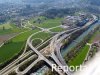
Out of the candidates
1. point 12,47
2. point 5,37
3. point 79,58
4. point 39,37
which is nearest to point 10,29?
point 5,37

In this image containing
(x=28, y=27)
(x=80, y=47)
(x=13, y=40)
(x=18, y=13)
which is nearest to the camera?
(x=80, y=47)

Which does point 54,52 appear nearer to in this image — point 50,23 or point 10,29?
point 10,29

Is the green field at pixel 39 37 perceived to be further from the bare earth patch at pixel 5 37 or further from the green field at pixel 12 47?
the bare earth patch at pixel 5 37

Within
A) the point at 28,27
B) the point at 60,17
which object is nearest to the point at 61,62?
the point at 28,27

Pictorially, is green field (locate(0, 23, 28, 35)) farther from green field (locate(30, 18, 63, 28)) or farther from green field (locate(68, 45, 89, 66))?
green field (locate(68, 45, 89, 66))

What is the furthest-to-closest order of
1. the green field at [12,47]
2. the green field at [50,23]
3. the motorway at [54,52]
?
1. the green field at [50,23]
2. the green field at [12,47]
3. the motorway at [54,52]

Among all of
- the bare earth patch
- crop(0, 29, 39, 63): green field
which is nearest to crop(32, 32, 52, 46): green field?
crop(0, 29, 39, 63): green field

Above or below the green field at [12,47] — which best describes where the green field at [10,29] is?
below

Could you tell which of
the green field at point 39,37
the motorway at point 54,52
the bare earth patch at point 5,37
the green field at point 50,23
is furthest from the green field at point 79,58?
the green field at point 50,23

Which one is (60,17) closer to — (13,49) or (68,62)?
(13,49)
